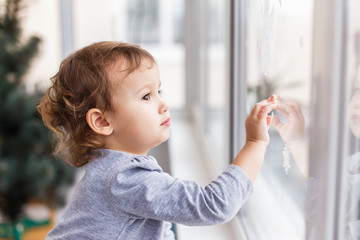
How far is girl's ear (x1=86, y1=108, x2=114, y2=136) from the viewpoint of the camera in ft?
2.45

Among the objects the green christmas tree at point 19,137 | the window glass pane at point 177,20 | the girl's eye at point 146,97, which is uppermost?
the window glass pane at point 177,20

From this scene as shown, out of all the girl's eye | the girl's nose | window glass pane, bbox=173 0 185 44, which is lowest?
the girl's nose

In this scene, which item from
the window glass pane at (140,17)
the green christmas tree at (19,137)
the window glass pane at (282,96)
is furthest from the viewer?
the window glass pane at (140,17)

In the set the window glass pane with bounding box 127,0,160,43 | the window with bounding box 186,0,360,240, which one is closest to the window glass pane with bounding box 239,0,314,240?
the window with bounding box 186,0,360,240

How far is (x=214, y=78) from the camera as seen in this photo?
1.82 meters

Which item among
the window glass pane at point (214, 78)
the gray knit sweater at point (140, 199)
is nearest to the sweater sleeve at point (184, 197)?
the gray knit sweater at point (140, 199)

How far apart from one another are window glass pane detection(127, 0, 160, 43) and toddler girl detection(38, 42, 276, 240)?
238 cm

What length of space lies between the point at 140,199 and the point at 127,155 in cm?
11

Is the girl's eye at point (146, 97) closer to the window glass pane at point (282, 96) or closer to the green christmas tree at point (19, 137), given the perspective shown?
the window glass pane at point (282, 96)

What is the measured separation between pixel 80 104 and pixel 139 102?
11 centimetres

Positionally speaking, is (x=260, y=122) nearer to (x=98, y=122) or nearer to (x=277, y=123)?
(x=277, y=123)

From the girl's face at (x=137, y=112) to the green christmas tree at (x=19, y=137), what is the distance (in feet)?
5.48

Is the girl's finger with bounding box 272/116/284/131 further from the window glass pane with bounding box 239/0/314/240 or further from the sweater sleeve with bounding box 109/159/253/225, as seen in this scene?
the sweater sleeve with bounding box 109/159/253/225

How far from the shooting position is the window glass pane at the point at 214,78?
5.37 feet
